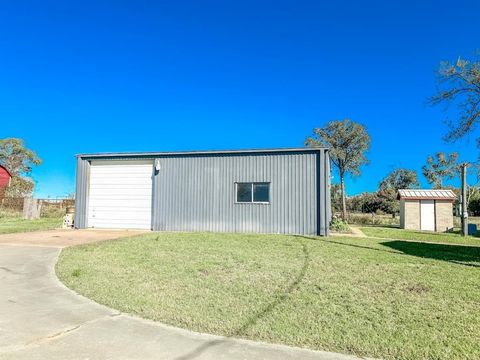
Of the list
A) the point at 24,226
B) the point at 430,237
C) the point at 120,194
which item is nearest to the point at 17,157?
the point at 24,226

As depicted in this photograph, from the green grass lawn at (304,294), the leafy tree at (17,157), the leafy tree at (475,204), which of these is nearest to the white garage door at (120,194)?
the green grass lawn at (304,294)

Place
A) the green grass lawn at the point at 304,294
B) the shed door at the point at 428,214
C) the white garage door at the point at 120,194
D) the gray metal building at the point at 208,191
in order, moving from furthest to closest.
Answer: the shed door at the point at 428,214, the white garage door at the point at 120,194, the gray metal building at the point at 208,191, the green grass lawn at the point at 304,294

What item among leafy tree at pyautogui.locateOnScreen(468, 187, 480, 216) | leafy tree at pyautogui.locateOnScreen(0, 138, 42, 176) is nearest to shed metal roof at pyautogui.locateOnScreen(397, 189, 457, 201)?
leafy tree at pyautogui.locateOnScreen(468, 187, 480, 216)

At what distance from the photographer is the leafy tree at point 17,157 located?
132ft

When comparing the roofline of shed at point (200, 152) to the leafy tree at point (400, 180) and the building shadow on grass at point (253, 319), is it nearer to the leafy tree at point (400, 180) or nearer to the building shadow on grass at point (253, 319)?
the building shadow on grass at point (253, 319)

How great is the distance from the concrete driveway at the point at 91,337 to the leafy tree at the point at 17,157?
41.4m

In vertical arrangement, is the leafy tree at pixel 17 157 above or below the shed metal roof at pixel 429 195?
above

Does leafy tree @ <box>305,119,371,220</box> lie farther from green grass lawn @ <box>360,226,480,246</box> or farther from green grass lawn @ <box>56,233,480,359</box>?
green grass lawn @ <box>56,233,480,359</box>

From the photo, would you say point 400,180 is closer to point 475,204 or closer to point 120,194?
point 475,204

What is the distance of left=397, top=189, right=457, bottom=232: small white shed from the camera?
21281 millimetres

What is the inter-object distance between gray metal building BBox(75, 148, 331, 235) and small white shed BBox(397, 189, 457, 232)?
28.3 ft

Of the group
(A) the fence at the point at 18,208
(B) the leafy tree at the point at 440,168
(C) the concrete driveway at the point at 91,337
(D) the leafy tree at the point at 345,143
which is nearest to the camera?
(C) the concrete driveway at the point at 91,337

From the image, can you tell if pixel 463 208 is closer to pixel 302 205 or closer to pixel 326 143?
pixel 302 205

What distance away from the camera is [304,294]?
5.12 m
